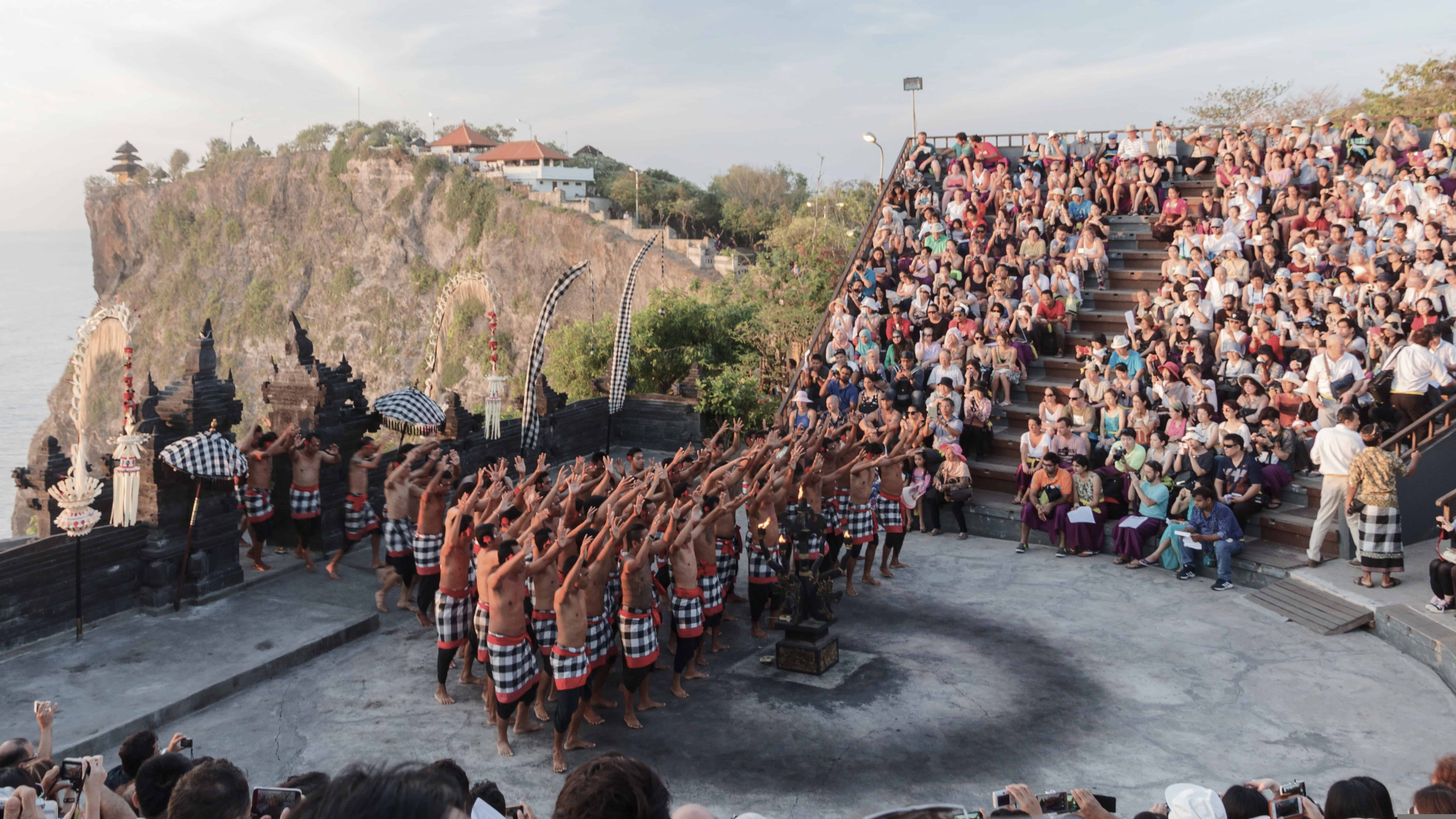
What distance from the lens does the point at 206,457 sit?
1009 centimetres

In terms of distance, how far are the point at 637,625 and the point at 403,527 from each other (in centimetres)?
349

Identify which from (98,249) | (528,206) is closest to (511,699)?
(528,206)

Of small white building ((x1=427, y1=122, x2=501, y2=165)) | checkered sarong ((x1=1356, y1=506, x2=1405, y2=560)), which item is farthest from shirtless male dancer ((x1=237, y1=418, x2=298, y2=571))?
small white building ((x1=427, y1=122, x2=501, y2=165))

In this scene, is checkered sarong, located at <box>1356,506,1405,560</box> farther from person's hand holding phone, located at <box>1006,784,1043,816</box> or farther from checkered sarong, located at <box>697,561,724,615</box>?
person's hand holding phone, located at <box>1006,784,1043,816</box>

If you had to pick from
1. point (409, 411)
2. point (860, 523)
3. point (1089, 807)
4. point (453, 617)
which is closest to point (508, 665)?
point (453, 617)

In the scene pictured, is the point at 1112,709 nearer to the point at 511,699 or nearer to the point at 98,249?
the point at 511,699

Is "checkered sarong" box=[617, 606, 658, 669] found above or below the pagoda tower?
below

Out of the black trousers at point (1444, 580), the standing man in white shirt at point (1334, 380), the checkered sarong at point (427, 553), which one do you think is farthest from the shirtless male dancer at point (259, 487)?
the standing man in white shirt at point (1334, 380)

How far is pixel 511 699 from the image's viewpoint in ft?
25.2

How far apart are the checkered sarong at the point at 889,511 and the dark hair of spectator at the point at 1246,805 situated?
7695 millimetres

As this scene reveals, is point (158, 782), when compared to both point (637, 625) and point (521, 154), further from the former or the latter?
point (521, 154)

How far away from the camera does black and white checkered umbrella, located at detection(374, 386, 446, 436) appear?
12.7 m

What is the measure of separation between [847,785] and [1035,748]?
1.49 metres

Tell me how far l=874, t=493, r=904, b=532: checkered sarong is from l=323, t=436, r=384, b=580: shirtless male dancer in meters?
5.45
